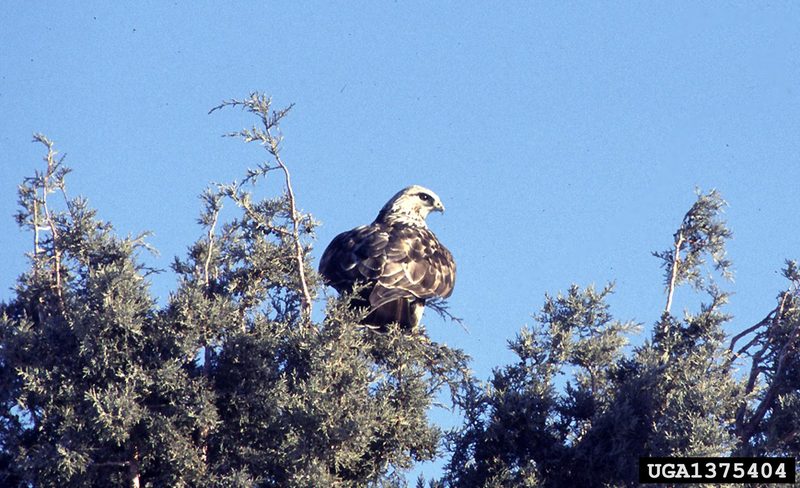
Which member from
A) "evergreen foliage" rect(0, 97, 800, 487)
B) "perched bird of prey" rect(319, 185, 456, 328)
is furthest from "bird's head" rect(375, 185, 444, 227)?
"evergreen foliage" rect(0, 97, 800, 487)

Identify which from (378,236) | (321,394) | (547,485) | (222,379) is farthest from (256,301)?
(378,236)

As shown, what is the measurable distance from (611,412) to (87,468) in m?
3.16

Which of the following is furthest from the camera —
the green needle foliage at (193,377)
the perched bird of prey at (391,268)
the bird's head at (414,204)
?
the bird's head at (414,204)

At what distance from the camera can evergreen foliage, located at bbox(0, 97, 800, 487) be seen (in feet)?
22.2

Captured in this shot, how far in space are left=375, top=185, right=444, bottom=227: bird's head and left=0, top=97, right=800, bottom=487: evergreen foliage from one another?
454 cm

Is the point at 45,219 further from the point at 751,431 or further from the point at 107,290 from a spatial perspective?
the point at 751,431

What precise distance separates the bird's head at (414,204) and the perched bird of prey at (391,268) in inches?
36.9

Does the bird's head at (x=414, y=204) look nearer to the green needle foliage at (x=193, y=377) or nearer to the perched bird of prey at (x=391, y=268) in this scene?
the perched bird of prey at (x=391, y=268)

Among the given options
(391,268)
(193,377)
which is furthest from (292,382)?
(391,268)

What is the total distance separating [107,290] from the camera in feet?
22.9

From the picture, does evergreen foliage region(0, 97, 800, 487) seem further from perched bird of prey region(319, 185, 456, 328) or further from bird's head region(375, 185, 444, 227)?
bird's head region(375, 185, 444, 227)

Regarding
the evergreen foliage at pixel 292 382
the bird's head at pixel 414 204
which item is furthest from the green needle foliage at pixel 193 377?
the bird's head at pixel 414 204

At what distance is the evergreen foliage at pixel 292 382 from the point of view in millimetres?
6758

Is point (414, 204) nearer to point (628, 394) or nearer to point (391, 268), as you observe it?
point (391, 268)
